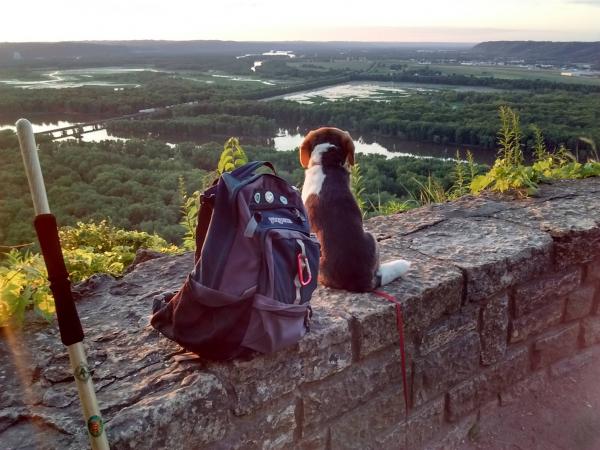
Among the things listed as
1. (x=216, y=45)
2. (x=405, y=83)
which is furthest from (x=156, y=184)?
(x=216, y=45)

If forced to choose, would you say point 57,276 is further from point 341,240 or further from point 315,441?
point 341,240

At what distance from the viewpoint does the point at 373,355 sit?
6.81ft

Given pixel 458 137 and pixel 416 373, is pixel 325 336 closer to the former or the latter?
pixel 416 373

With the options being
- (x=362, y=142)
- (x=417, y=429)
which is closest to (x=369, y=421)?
(x=417, y=429)

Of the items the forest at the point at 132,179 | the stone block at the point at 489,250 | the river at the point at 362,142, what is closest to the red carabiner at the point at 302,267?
the stone block at the point at 489,250

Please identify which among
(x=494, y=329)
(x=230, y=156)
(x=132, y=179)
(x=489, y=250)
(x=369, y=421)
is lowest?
(x=132, y=179)

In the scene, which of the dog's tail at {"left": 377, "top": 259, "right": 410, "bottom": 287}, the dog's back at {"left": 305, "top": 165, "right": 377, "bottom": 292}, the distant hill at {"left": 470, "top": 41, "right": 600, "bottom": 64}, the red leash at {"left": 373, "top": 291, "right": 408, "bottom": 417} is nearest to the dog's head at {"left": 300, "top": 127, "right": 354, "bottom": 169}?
the dog's back at {"left": 305, "top": 165, "right": 377, "bottom": 292}

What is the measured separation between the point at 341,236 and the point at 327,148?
28.1 inches

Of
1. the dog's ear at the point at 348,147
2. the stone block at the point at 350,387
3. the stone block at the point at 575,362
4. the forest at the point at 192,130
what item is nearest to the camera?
the stone block at the point at 350,387

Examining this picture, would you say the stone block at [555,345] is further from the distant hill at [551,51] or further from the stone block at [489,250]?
the distant hill at [551,51]

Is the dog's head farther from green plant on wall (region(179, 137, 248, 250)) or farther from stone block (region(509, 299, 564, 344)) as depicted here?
stone block (region(509, 299, 564, 344))

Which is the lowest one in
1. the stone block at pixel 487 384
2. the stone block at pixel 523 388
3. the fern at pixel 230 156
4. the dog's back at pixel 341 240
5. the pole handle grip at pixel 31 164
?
the stone block at pixel 523 388

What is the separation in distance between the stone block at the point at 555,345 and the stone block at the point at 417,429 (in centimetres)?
70

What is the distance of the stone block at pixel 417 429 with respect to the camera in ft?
7.18
